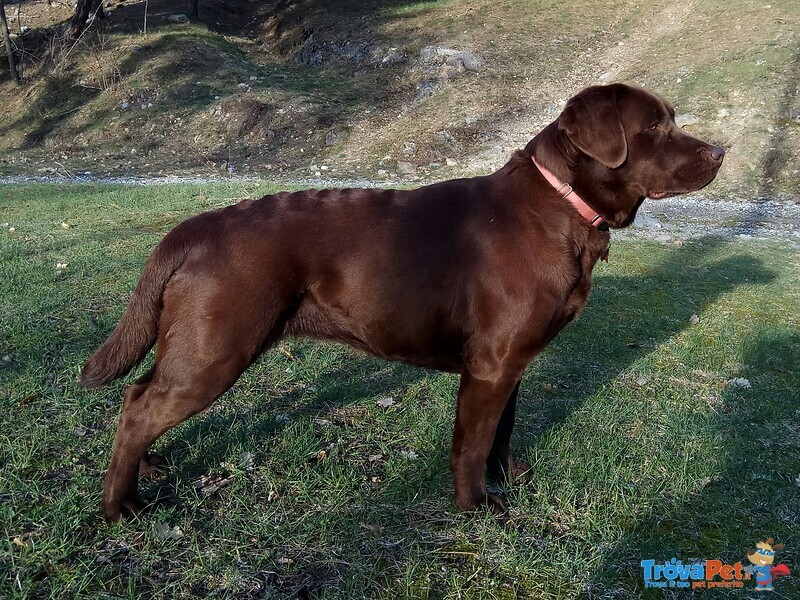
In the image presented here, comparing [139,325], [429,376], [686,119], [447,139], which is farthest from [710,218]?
[139,325]

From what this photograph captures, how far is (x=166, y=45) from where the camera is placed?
22094 mm

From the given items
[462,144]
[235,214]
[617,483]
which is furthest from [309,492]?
[462,144]

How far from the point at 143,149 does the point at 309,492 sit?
654 inches

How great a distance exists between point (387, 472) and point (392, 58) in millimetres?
20354

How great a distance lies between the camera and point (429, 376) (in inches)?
174

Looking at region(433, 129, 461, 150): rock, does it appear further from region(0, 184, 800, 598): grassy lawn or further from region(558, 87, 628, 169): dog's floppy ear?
region(558, 87, 628, 169): dog's floppy ear

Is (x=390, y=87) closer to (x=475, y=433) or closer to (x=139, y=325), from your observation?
(x=139, y=325)

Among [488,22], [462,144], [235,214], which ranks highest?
[235,214]

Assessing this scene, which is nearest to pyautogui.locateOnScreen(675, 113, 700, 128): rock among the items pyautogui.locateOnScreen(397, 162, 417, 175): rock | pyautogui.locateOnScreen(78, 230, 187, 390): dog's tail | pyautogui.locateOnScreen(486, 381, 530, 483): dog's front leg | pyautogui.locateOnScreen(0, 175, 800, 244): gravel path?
pyautogui.locateOnScreen(0, 175, 800, 244): gravel path

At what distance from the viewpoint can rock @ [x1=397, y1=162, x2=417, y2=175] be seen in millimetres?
14457

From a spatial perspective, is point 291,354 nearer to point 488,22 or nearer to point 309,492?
point 309,492

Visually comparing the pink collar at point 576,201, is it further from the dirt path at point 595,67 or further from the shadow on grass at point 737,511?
the dirt path at point 595,67

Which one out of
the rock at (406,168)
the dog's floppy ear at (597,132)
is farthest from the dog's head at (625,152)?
the rock at (406,168)

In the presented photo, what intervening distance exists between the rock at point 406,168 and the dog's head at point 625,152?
11602 mm
